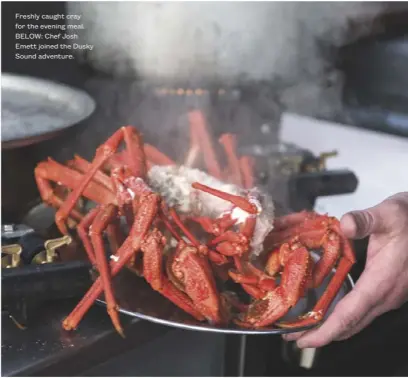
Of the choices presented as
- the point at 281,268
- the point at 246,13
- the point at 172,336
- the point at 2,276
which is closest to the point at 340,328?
the point at 281,268

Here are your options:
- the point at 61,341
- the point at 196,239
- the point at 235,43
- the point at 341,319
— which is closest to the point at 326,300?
the point at 341,319

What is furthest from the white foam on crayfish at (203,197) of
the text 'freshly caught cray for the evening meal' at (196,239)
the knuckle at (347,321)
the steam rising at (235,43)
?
the steam rising at (235,43)

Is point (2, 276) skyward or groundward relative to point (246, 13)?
groundward

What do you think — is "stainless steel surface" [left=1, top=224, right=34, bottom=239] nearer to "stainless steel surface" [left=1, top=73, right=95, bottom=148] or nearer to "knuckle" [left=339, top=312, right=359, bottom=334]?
"stainless steel surface" [left=1, top=73, right=95, bottom=148]

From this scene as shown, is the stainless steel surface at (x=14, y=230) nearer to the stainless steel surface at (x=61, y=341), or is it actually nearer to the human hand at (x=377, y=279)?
the stainless steel surface at (x=61, y=341)

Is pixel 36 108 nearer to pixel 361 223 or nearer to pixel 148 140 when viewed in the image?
pixel 148 140

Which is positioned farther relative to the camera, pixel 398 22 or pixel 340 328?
pixel 398 22

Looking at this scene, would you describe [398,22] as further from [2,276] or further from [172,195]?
[2,276]
